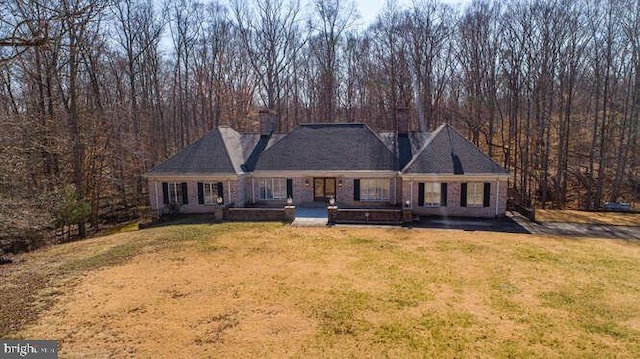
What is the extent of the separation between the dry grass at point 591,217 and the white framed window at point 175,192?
20.7 meters

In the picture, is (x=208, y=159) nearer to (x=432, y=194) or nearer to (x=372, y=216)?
(x=372, y=216)

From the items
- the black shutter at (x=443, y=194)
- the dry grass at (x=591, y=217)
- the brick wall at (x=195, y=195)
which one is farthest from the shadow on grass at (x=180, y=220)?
the dry grass at (x=591, y=217)

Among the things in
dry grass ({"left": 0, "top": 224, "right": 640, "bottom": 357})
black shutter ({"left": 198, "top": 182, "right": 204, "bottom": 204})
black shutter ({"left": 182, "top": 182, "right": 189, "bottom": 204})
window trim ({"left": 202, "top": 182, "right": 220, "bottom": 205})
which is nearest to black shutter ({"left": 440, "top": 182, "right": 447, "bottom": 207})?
dry grass ({"left": 0, "top": 224, "right": 640, "bottom": 357})

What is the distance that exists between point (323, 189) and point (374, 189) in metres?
3.15

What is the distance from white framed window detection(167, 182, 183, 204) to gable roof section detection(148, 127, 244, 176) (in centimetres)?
72

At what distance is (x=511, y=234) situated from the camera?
15742 millimetres

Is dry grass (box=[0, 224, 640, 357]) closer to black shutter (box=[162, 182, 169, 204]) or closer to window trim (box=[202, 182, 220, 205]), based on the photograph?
window trim (box=[202, 182, 220, 205])

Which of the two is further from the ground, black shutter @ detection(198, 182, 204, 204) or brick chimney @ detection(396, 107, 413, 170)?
brick chimney @ detection(396, 107, 413, 170)

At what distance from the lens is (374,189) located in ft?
67.4

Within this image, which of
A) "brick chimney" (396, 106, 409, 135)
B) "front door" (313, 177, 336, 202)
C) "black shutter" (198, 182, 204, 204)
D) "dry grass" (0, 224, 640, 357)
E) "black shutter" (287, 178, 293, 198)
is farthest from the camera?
"brick chimney" (396, 106, 409, 135)

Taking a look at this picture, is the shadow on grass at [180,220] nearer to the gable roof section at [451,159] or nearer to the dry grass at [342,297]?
the dry grass at [342,297]

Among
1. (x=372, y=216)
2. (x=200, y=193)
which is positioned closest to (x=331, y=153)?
(x=372, y=216)

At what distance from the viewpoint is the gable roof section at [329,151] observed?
68.7ft

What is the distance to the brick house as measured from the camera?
18578 millimetres
